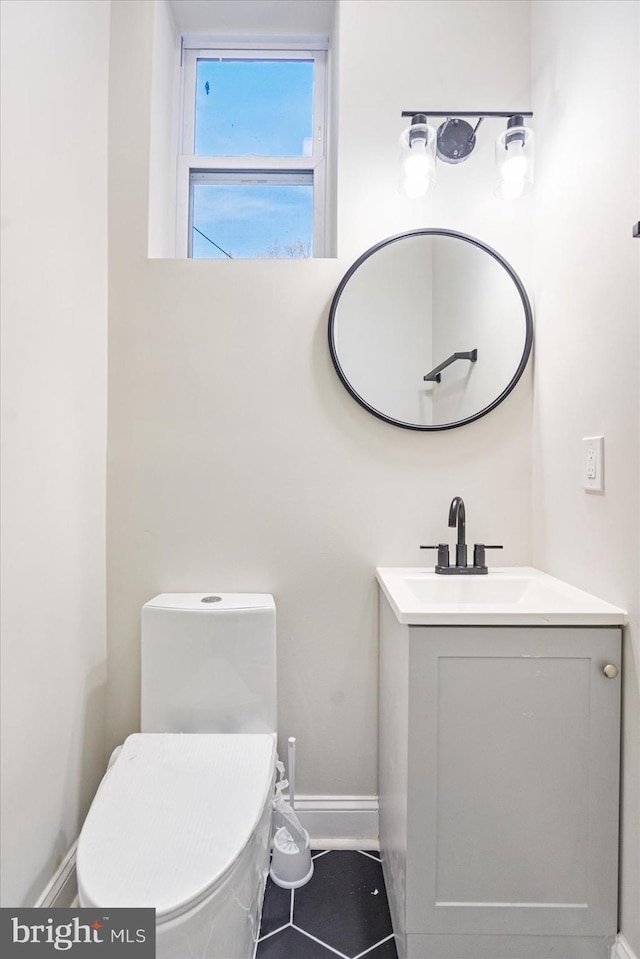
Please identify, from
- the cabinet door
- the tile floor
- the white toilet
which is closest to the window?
the white toilet

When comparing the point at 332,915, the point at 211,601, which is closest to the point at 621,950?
the point at 332,915

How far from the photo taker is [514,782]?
1.09 m

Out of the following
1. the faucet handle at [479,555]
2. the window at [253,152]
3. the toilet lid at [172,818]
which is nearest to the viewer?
the toilet lid at [172,818]

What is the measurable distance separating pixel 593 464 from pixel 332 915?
1293mm

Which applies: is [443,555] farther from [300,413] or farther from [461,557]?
[300,413]

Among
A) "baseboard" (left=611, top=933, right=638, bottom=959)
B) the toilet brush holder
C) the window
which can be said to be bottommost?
the toilet brush holder

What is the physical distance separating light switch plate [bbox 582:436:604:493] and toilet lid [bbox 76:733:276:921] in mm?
1005

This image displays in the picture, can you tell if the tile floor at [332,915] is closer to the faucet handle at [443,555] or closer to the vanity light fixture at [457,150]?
the faucet handle at [443,555]

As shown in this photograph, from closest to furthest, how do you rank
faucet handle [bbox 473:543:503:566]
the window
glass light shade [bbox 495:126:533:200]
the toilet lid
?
the toilet lid, glass light shade [bbox 495:126:533:200], faucet handle [bbox 473:543:503:566], the window

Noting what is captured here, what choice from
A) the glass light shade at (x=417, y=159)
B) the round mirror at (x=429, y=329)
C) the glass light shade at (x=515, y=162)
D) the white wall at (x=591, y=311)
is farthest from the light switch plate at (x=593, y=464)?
the glass light shade at (x=417, y=159)

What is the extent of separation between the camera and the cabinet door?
3.57 feet

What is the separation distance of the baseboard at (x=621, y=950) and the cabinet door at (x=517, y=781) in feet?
0.07

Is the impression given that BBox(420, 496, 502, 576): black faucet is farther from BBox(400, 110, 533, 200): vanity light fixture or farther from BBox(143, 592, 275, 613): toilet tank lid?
BBox(400, 110, 533, 200): vanity light fixture

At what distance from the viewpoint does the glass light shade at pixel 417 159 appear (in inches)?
55.5
